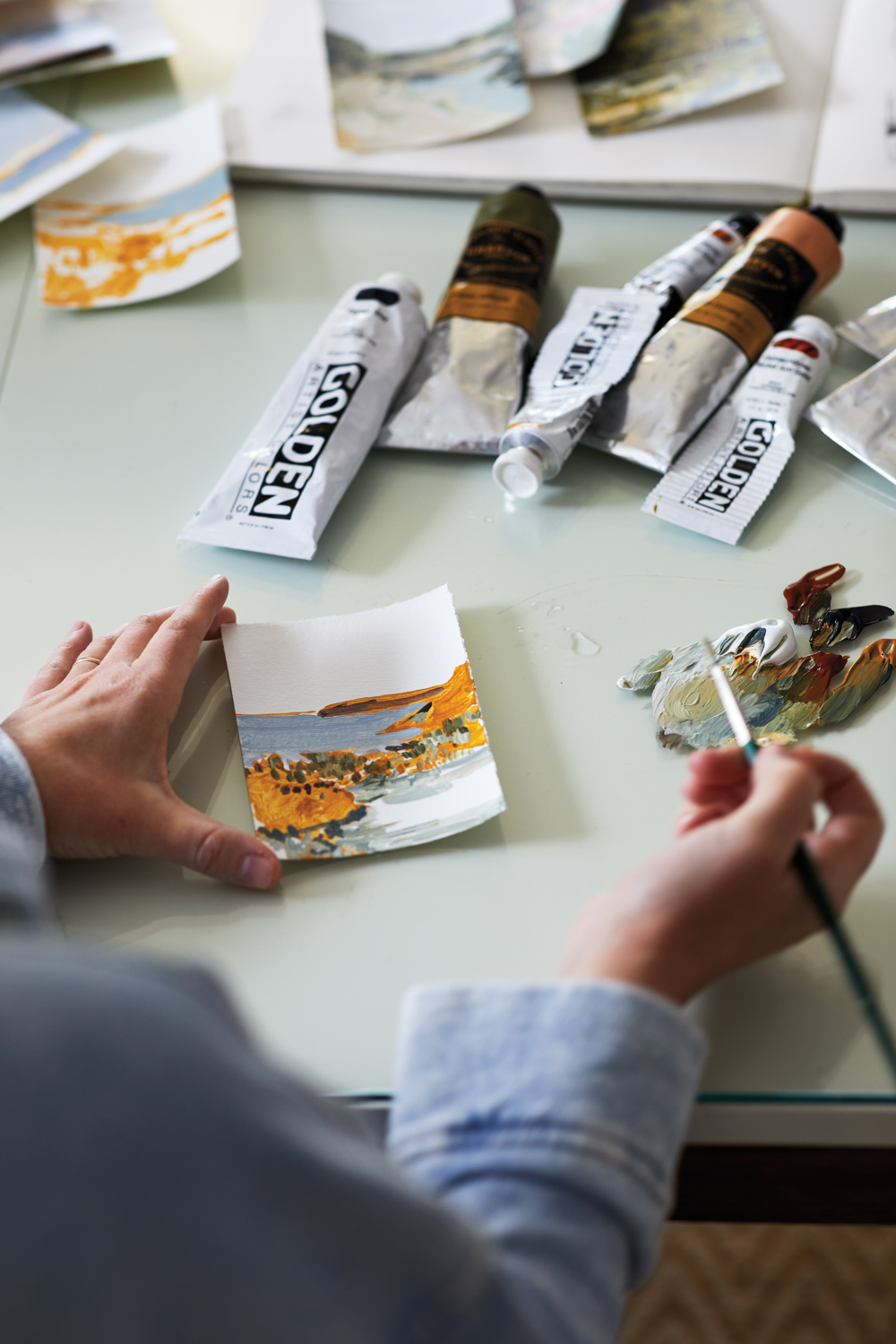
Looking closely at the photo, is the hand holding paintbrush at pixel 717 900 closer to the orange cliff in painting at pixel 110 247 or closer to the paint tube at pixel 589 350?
the paint tube at pixel 589 350

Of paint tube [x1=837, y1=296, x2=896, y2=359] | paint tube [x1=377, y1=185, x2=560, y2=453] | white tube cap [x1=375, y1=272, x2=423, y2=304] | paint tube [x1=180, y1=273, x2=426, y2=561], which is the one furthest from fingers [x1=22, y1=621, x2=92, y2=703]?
paint tube [x1=837, y1=296, x2=896, y2=359]

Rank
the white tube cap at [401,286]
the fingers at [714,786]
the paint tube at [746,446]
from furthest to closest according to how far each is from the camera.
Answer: the white tube cap at [401,286]
the paint tube at [746,446]
the fingers at [714,786]

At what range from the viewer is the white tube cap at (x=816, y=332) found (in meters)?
0.72

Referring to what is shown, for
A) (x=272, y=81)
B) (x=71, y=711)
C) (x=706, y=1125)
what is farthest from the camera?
(x=272, y=81)

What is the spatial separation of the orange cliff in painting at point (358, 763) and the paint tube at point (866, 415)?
0.32 m

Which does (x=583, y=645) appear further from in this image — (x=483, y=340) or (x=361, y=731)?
(x=483, y=340)

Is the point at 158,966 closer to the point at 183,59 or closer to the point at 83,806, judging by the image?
the point at 83,806

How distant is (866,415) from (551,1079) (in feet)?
1.76

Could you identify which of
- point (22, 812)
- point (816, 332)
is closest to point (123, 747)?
point (22, 812)

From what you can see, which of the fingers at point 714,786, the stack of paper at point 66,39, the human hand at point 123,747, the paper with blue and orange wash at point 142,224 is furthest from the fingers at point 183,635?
the stack of paper at point 66,39

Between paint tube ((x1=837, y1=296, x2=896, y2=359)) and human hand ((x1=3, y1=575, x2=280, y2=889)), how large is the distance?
0.50 meters

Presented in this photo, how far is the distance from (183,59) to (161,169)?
266mm

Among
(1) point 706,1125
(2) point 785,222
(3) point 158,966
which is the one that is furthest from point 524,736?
(2) point 785,222

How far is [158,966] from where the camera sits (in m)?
0.26
